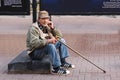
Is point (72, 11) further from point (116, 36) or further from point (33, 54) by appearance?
point (33, 54)

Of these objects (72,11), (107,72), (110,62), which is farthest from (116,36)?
(107,72)

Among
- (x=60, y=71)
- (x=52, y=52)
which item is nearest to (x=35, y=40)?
(x=52, y=52)

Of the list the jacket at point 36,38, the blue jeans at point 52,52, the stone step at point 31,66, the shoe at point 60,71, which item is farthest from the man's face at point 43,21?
the shoe at point 60,71

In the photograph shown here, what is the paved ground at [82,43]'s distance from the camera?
840 cm

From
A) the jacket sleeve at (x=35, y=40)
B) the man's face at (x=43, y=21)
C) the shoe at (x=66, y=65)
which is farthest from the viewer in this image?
the shoe at (x=66, y=65)

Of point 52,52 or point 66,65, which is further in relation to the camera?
point 66,65

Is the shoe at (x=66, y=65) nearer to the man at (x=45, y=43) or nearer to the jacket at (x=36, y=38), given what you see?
the man at (x=45, y=43)

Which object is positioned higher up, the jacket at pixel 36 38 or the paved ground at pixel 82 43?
the jacket at pixel 36 38

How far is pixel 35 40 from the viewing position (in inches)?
321

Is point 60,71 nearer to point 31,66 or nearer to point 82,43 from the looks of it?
point 31,66

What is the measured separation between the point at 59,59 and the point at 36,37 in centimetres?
58

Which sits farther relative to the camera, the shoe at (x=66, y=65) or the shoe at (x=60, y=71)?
the shoe at (x=66, y=65)

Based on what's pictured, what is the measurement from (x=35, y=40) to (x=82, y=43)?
364 cm

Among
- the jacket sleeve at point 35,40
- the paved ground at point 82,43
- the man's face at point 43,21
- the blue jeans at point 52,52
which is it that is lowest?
the paved ground at point 82,43
